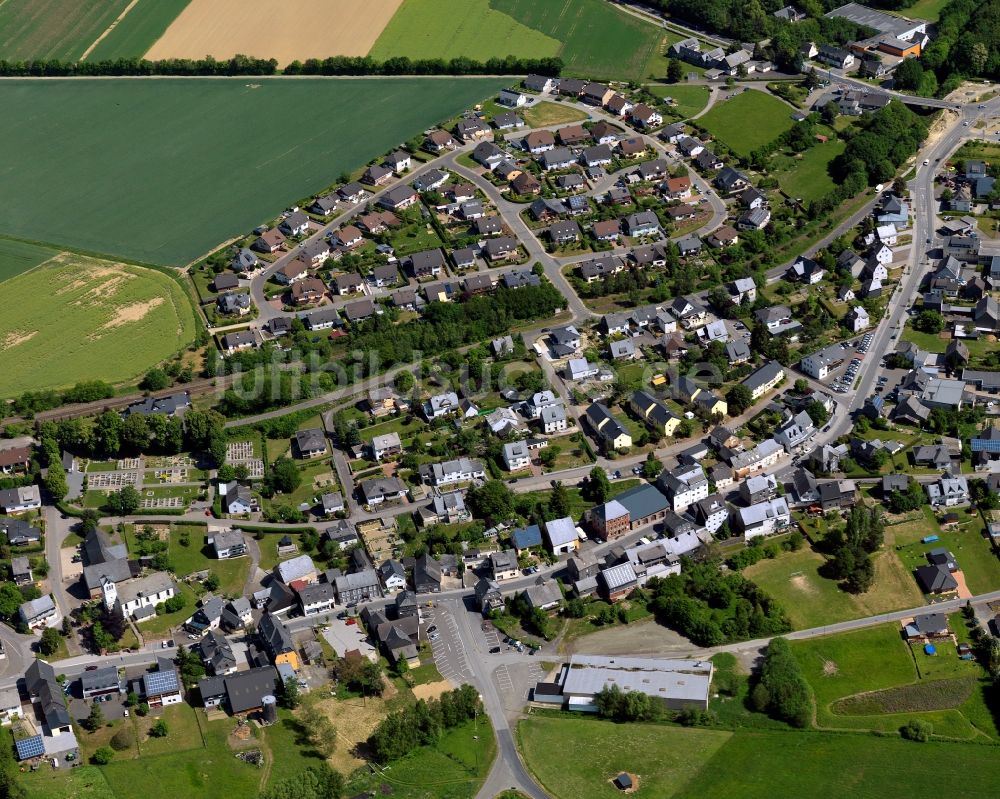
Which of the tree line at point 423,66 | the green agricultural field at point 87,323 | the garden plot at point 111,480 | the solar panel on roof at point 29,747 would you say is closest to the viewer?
the solar panel on roof at point 29,747

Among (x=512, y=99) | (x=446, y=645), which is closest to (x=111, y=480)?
(x=446, y=645)

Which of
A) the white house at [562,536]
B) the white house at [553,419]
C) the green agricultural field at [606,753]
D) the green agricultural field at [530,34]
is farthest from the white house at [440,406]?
Result: the green agricultural field at [530,34]

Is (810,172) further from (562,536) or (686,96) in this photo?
(562,536)

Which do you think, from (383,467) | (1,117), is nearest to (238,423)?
(383,467)

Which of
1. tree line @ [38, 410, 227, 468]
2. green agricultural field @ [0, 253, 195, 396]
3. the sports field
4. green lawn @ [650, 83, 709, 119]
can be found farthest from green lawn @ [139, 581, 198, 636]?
green lawn @ [650, 83, 709, 119]

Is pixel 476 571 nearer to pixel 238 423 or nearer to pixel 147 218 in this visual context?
pixel 238 423

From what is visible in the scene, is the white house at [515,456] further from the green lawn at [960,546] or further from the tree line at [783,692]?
the green lawn at [960,546]
